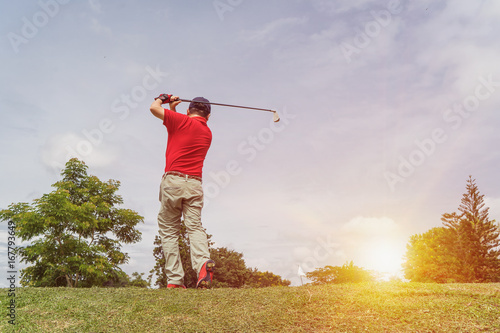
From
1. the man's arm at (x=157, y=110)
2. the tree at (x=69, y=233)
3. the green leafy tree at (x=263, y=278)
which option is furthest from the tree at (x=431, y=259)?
the tree at (x=69, y=233)

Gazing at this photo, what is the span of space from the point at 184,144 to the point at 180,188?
93 cm

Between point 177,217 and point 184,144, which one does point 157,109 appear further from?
point 177,217

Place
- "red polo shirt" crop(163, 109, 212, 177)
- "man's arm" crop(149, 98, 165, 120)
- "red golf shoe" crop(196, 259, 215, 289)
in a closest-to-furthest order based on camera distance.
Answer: "red golf shoe" crop(196, 259, 215, 289) < "man's arm" crop(149, 98, 165, 120) < "red polo shirt" crop(163, 109, 212, 177)

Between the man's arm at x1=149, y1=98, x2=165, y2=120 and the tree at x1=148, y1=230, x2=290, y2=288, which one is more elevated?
the man's arm at x1=149, y1=98, x2=165, y2=120

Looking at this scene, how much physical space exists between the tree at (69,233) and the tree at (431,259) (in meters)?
20.1

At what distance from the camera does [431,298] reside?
6.01 metres

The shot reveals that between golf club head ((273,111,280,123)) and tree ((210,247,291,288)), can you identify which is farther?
tree ((210,247,291,288))

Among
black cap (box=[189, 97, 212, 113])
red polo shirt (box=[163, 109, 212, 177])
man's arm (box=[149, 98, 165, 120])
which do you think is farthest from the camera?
black cap (box=[189, 97, 212, 113])

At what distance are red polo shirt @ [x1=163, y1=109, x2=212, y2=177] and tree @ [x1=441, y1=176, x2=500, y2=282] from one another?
1734 cm

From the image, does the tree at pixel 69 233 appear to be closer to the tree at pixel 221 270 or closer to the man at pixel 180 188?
the tree at pixel 221 270

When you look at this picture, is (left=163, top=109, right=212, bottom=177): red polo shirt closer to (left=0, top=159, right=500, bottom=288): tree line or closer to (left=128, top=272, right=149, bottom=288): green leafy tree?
(left=0, top=159, right=500, bottom=288): tree line

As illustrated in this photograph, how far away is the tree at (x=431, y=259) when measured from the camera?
21078 mm

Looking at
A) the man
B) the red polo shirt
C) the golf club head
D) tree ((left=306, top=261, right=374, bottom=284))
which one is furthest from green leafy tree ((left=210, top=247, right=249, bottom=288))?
the red polo shirt

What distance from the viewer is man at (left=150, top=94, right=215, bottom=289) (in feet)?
25.2
